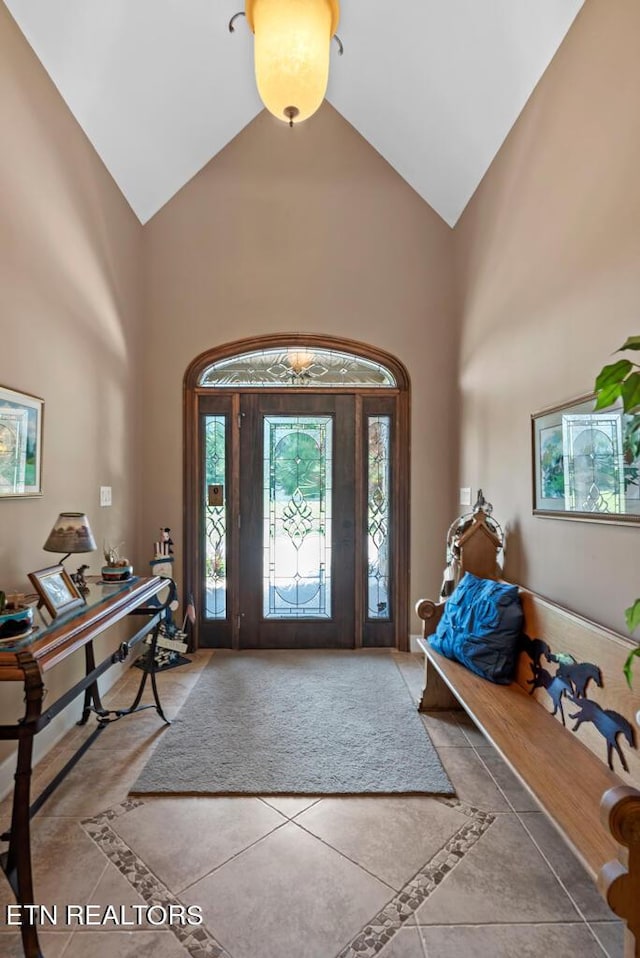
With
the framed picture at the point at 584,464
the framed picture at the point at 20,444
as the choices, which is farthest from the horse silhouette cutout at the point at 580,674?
the framed picture at the point at 20,444

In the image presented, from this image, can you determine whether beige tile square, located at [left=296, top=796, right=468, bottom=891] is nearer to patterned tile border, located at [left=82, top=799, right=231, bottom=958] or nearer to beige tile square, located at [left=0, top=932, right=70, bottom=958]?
patterned tile border, located at [left=82, top=799, right=231, bottom=958]

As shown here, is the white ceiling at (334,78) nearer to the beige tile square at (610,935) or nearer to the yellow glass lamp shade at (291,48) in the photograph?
the yellow glass lamp shade at (291,48)

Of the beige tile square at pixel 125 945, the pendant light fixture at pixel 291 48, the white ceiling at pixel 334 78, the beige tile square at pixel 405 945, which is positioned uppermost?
the white ceiling at pixel 334 78

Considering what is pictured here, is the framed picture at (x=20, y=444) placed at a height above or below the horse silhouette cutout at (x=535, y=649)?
above

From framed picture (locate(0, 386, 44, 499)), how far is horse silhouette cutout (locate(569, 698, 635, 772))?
254 cm

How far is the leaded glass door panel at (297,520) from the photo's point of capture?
383 cm

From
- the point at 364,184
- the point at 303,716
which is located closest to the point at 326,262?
the point at 364,184

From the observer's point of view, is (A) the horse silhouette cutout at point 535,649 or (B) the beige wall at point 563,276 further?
(A) the horse silhouette cutout at point 535,649

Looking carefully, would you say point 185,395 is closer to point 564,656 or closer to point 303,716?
point 303,716

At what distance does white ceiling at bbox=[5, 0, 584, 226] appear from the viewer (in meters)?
2.40

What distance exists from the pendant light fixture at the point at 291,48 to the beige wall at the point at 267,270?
1.85 m

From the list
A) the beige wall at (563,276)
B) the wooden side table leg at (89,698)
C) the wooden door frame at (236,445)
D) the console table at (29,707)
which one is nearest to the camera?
the console table at (29,707)

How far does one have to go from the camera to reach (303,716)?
8.86 feet

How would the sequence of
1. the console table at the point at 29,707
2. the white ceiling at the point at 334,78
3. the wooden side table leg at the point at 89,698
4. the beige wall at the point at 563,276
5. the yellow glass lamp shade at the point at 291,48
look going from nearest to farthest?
the console table at the point at 29,707 < the beige wall at the point at 563,276 < the yellow glass lamp shade at the point at 291,48 < the white ceiling at the point at 334,78 < the wooden side table leg at the point at 89,698
